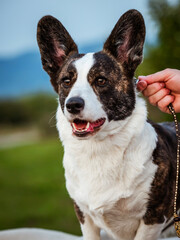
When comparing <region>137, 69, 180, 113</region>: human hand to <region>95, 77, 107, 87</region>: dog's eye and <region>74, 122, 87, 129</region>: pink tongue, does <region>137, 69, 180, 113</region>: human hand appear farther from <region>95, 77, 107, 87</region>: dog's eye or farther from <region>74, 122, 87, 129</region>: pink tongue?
<region>74, 122, 87, 129</region>: pink tongue

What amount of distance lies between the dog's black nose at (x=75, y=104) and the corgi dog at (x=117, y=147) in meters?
0.17

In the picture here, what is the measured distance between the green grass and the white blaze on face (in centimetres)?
441

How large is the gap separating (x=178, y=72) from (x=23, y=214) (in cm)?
A: 543

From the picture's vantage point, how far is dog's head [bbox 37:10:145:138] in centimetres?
260

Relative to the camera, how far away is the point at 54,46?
3.21 meters

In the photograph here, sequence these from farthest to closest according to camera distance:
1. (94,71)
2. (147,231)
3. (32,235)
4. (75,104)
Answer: (32,235) < (147,231) < (94,71) < (75,104)

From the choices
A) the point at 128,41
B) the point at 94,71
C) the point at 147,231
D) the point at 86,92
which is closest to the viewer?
the point at 86,92

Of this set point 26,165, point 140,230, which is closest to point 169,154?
point 140,230

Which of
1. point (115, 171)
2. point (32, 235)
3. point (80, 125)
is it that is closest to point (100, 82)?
point (80, 125)

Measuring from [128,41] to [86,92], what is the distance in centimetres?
71

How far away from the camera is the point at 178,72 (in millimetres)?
3092

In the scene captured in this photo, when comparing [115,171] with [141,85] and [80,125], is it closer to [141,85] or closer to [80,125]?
[80,125]

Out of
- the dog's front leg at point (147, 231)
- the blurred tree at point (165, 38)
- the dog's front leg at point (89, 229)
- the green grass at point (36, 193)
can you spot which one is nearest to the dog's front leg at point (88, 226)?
the dog's front leg at point (89, 229)

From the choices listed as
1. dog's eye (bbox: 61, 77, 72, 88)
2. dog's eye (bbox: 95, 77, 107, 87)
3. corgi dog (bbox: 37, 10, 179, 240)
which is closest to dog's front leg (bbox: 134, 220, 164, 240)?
corgi dog (bbox: 37, 10, 179, 240)
